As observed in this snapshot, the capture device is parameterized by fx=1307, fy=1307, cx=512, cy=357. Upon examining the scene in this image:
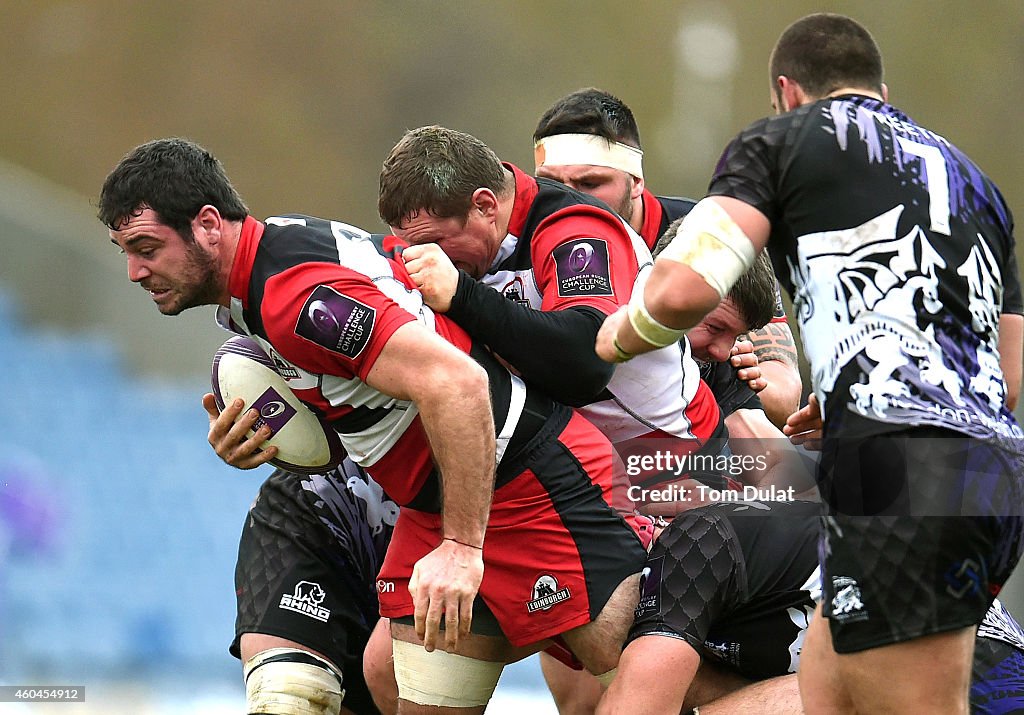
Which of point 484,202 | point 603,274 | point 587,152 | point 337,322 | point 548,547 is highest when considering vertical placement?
point 587,152

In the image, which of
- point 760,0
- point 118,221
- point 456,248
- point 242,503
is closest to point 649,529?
point 456,248

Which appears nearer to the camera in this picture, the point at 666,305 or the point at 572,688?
the point at 666,305

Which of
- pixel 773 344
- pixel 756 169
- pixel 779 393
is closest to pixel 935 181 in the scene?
pixel 756 169

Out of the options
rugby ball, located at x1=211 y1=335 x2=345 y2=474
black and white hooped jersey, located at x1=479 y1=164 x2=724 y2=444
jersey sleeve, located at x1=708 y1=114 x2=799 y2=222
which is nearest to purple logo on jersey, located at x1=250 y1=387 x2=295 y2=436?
rugby ball, located at x1=211 y1=335 x2=345 y2=474

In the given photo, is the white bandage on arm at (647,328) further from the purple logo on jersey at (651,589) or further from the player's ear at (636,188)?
the player's ear at (636,188)

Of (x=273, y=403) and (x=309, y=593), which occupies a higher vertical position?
(x=273, y=403)

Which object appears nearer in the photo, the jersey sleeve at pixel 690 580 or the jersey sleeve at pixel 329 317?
the jersey sleeve at pixel 329 317

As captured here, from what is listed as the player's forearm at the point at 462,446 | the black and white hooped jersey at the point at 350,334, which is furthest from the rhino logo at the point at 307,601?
the player's forearm at the point at 462,446

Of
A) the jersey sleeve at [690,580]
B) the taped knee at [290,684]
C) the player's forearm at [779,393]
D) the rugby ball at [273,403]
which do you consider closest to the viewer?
the jersey sleeve at [690,580]

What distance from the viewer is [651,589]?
11.3 feet

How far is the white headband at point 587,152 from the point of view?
4.87 metres

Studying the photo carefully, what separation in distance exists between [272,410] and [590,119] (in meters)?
1.90

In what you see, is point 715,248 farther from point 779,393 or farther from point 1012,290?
point 779,393

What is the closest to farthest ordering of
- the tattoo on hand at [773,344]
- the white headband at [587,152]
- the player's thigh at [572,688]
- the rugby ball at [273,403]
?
the rugby ball at [273,403]
the player's thigh at [572,688]
the tattoo on hand at [773,344]
the white headband at [587,152]
